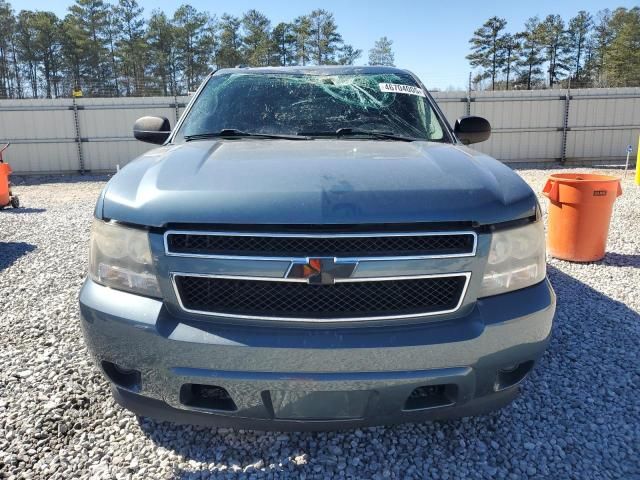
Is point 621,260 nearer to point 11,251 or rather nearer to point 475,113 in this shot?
point 11,251

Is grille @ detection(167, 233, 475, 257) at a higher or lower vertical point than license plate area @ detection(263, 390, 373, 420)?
higher

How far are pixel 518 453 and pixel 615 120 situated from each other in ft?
58.5

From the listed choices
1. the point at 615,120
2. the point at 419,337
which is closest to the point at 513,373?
the point at 419,337

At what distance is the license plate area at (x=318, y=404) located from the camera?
69.7 inches

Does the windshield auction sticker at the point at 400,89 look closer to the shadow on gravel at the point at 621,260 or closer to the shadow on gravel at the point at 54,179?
the shadow on gravel at the point at 621,260

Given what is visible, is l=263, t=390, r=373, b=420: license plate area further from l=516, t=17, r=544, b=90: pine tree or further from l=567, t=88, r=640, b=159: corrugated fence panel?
l=516, t=17, r=544, b=90: pine tree

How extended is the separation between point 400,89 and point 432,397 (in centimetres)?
215

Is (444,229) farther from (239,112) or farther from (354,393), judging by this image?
(239,112)

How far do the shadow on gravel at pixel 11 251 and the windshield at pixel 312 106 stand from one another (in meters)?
3.70

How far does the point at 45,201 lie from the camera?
11.2m

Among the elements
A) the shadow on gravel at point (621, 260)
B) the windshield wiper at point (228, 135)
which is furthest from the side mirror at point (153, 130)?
the shadow on gravel at point (621, 260)

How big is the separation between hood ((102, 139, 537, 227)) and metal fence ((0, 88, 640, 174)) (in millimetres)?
14579

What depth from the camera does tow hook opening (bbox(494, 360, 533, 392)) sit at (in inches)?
74.8

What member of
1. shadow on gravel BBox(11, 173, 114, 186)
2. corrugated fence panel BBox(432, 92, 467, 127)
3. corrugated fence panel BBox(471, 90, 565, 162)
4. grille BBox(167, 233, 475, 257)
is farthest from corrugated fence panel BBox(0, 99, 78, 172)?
grille BBox(167, 233, 475, 257)
